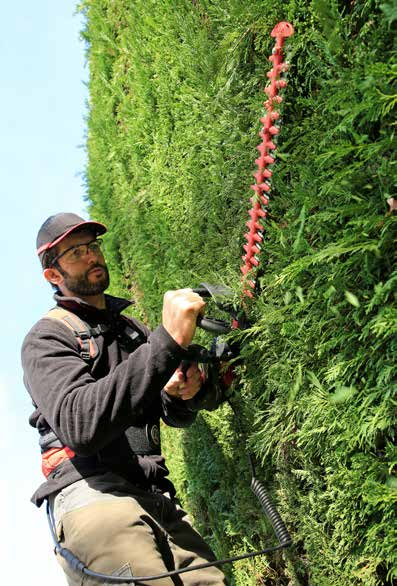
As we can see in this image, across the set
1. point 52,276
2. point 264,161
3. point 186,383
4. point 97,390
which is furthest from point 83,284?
point 264,161

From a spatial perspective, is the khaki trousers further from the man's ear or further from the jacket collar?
the man's ear

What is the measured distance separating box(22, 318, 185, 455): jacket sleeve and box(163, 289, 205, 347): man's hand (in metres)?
0.03

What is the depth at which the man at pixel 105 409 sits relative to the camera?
245 cm

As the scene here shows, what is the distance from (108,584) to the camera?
252cm

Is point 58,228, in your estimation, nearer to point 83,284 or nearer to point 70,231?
point 70,231

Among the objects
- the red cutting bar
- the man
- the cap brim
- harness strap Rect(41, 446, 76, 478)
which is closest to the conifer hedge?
the red cutting bar

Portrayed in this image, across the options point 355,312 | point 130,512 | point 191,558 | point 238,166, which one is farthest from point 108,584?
point 238,166

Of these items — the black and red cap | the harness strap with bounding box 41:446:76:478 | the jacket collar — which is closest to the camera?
the harness strap with bounding box 41:446:76:478

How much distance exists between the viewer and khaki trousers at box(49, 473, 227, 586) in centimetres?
255

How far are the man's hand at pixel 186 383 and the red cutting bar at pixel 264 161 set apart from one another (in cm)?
44

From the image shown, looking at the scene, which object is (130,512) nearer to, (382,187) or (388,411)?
(388,411)

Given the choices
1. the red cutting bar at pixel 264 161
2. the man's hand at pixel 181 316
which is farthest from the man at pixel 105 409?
the red cutting bar at pixel 264 161

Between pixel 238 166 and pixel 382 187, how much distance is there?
102 cm

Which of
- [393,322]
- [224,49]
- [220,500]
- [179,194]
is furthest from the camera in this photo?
[179,194]
